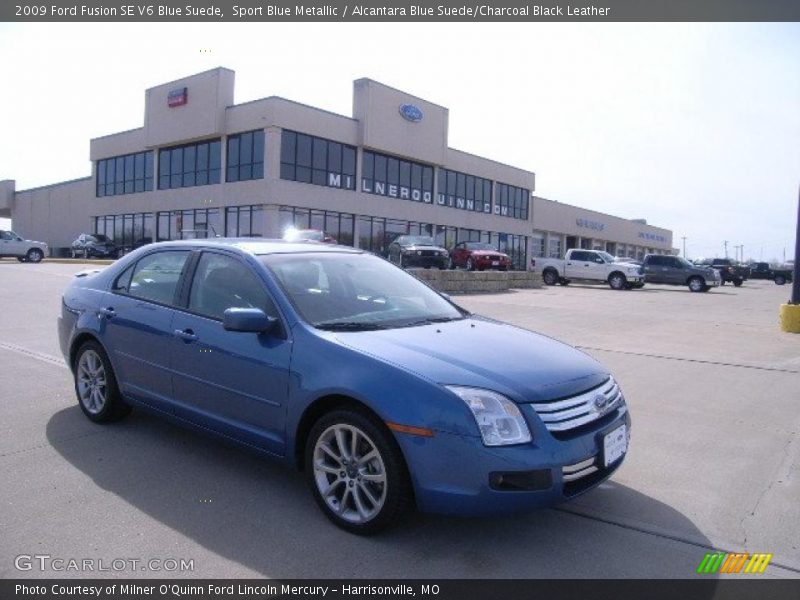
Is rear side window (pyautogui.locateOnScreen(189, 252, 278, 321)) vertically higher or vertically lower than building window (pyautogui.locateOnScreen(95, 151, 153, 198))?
lower

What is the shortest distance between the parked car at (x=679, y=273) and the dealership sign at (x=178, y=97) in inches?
1109

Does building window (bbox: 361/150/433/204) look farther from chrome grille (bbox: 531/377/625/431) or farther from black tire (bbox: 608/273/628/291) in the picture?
chrome grille (bbox: 531/377/625/431)

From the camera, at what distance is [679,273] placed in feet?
108

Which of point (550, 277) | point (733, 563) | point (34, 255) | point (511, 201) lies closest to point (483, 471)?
point (733, 563)

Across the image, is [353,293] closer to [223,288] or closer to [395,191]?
[223,288]

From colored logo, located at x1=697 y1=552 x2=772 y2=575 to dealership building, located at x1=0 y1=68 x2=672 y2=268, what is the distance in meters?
31.7

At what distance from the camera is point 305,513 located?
12.3 feet

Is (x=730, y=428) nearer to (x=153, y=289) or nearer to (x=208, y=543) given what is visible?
(x=208, y=543)

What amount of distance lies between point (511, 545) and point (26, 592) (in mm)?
2324

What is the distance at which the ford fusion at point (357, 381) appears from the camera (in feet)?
10.5

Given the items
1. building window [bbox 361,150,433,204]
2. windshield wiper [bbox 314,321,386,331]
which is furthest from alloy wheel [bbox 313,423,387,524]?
building window [bbox 361,150,433,204]

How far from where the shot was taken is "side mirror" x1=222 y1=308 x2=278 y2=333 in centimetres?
378

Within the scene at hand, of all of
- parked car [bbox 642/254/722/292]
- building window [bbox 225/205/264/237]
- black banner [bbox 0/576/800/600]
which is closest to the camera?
black banner [bbox 0/576/800/600]

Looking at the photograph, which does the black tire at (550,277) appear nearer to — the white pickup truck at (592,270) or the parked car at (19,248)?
the white pickup truck at (592,270)
